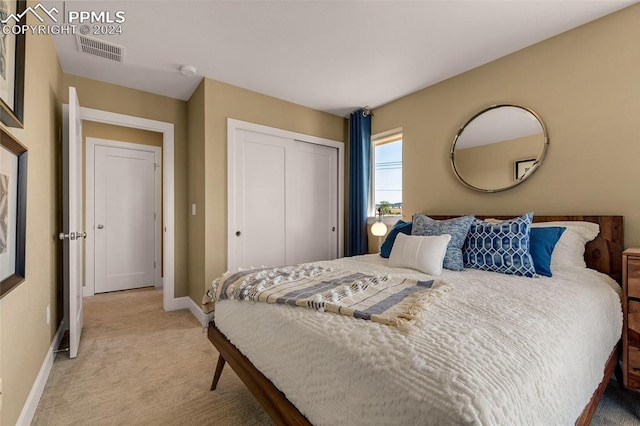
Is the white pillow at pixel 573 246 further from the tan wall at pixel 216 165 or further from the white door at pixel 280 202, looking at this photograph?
the tan wall at pixel 216 165

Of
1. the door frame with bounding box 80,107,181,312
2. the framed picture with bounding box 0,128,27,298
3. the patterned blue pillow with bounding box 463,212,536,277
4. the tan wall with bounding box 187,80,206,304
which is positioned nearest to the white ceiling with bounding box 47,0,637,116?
the tan wall with bounding box 187,80,206,304

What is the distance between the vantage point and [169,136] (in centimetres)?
330

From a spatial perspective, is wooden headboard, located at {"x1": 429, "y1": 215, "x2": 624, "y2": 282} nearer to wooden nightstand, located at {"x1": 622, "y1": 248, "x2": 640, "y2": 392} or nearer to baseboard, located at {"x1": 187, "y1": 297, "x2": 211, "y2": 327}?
wooden nightstand, located at {"x1": 622, "y1": 248, "x2": 640, "y2": 392}

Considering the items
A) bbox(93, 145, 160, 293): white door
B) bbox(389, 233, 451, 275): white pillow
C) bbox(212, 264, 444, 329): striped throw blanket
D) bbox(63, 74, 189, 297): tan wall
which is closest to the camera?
bbox(212, 264, 444, 329): striped throw blanket

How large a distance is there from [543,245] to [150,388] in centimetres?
274

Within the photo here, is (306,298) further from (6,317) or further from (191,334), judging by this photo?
(191,334)

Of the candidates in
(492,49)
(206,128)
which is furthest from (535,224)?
(206,128)

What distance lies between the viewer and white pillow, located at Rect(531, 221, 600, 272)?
74.7 inches

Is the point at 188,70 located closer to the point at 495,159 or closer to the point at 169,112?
the point at 169,112

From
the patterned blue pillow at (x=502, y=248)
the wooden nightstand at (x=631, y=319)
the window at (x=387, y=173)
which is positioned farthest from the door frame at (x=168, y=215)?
the wooden nightstand at (x=631, y=319)

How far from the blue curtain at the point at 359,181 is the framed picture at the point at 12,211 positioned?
9.85 feet

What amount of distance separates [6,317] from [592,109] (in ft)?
12.0

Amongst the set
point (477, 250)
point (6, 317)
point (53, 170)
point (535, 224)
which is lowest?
point (6, 317)

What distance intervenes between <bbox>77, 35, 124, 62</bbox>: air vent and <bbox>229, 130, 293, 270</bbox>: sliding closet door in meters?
1.19
